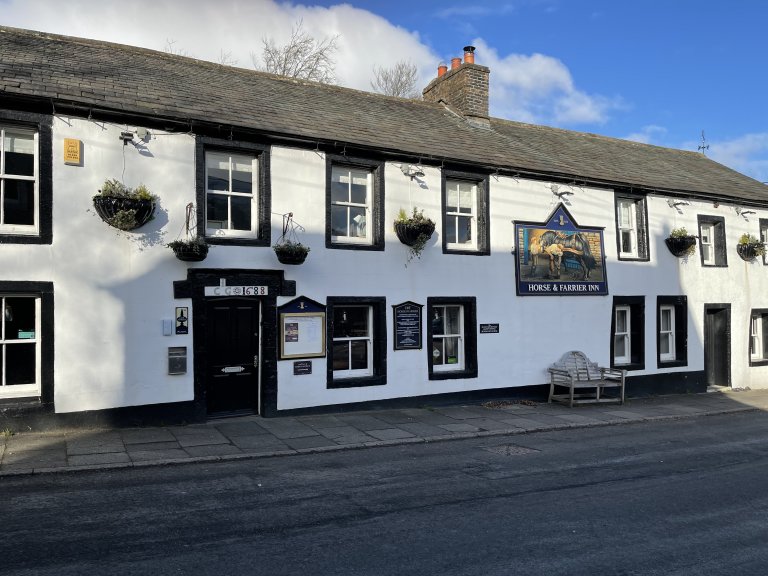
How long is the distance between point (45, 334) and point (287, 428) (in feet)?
14.3

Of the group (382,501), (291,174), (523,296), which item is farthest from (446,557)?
(523,296)

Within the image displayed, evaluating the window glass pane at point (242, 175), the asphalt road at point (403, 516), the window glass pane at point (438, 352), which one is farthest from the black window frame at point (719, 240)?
the window glass pane at point (242, 175)

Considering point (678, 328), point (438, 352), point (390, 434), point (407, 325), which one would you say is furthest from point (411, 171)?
point (678, 328)

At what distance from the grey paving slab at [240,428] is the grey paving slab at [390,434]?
194 cm

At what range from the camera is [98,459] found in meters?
8.63

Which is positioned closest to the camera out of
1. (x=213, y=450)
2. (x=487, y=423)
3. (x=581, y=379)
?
(x=213, y=450)

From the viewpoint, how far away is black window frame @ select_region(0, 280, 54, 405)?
1002cm

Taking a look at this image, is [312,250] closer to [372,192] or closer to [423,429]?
[372,192]

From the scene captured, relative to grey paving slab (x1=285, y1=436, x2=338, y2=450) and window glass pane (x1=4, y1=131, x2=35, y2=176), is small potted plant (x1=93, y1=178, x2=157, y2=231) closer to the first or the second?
window glass pane (x1=4, y1=131, x2=35, y2=176)

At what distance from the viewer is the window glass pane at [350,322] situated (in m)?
13.0

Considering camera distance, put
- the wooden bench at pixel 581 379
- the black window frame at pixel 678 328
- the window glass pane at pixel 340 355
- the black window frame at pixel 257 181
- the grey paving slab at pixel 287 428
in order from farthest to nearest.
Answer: the black window frame at pixel 678 328, the wooden bench at pixel 581 379, the window glass pane at pixel 340 355, the black window frame at pixel 257 181, the grey paving slab at pixel 287 428

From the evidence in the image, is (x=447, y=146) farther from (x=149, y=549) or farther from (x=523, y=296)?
(x=149, y=549)

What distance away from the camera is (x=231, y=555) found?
5410 millimetres

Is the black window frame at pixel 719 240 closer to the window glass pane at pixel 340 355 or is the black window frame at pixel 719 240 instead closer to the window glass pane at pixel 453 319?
the window glass pane at pixel 453 319
